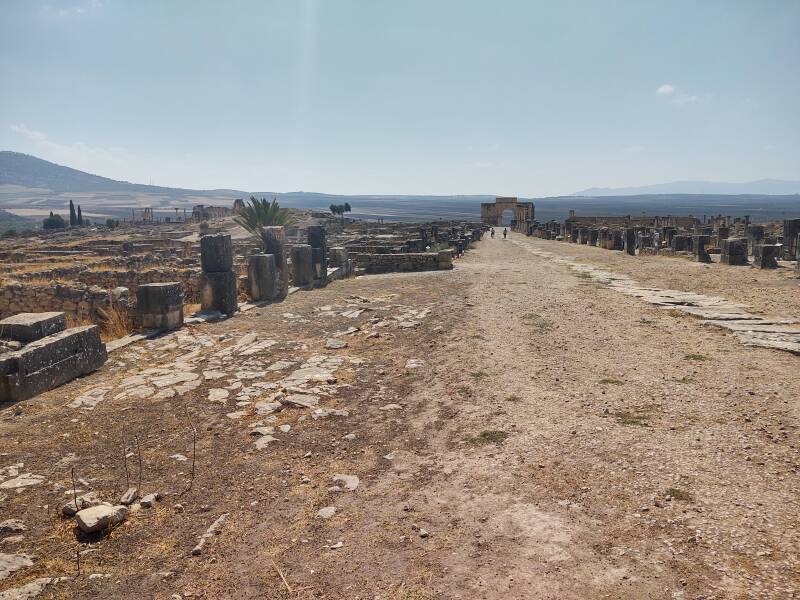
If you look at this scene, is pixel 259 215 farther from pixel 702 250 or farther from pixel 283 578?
pixel 283 578

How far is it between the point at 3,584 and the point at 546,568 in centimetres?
316

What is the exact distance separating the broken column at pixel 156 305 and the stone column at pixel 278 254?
142 inches

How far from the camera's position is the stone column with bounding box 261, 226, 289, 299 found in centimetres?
1295

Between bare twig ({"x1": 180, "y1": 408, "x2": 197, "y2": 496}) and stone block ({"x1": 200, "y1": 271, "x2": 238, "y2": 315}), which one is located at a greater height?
stone block ({"x1": 200, "y1": 271, "x2": 238, "y2": 315})

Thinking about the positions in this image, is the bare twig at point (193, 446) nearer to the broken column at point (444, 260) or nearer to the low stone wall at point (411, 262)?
the low stone wall at point (411, 262)

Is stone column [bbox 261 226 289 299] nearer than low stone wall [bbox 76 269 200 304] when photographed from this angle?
Yes

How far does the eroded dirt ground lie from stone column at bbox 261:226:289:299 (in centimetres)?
488

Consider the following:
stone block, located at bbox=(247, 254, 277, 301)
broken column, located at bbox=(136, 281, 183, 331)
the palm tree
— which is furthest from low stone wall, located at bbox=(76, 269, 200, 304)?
→ the palm tree

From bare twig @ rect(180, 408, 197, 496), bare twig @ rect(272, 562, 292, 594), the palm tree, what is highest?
the palm tree

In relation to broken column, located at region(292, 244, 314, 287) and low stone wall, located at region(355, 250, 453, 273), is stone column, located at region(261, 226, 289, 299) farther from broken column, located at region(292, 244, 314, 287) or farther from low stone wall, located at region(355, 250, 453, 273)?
low stone wall, located at region(355, 250, 453, 273)

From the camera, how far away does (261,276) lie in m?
12.3

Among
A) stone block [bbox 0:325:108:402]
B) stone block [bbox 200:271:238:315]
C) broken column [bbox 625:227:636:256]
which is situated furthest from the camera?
broken column [bbox 625:227:636:256]

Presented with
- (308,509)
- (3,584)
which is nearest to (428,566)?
(308,509)

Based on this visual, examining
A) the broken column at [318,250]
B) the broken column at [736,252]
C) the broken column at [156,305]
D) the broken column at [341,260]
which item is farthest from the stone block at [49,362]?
the broken column at [736,252]
